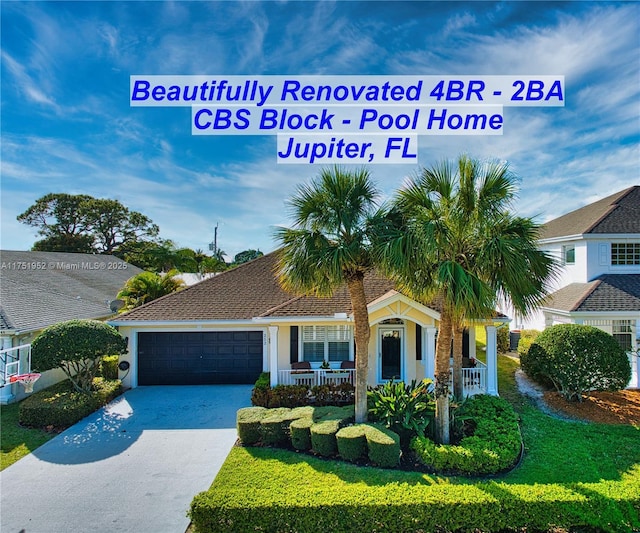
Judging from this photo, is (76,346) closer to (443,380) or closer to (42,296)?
(42,296)

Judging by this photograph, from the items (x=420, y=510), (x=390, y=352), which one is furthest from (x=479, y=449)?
(x=390, y=352)

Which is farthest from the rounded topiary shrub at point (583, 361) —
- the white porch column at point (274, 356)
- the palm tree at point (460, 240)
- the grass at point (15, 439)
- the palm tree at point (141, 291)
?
the palm tree at point (141, 291)

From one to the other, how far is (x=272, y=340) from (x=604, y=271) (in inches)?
578

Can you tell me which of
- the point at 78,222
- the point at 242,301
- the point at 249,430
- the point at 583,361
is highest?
the point at 78,222

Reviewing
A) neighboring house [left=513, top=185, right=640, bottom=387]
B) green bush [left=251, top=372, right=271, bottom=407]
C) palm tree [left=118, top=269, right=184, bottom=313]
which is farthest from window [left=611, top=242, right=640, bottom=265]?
palm tree [left=118, top=269, right=184, bottom=313]

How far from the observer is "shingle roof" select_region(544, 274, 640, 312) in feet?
45.7

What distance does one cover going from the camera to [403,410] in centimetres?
898

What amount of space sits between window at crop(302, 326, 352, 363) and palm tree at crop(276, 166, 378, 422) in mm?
4362

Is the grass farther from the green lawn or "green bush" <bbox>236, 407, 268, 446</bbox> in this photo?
the green lawn

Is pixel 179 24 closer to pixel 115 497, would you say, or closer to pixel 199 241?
pixel 115 497

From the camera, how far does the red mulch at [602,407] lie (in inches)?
409

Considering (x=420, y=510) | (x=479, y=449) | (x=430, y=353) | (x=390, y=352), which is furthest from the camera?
(x=390, y=352)

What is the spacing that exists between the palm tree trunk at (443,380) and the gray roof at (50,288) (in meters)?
13.4

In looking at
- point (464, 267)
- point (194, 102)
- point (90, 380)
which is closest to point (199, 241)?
point (90, 380)
